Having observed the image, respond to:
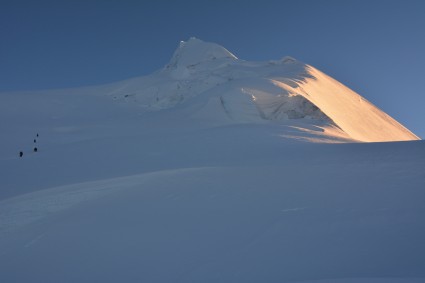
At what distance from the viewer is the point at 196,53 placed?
54375 millimetres

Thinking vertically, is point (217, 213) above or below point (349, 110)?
below

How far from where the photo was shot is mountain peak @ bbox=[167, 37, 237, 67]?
5244 centimetres

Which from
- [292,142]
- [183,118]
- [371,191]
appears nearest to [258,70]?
[183,118]

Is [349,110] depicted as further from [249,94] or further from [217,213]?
[217,213]

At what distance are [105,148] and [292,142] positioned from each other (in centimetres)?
692

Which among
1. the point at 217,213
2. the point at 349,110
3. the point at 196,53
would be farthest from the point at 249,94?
the point at 196,53

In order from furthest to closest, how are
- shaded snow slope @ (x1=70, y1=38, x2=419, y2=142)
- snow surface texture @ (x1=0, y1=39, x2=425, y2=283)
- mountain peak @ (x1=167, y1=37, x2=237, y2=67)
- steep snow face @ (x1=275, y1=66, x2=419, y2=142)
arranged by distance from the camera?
mountain peak @ (x1=167, y1=37, x2=237, y2=67) < steep snow face @ (x1=275, y1=66, x2=419, y2=142) < shaded snow slope @ (x1=70, y1=38, x2=419, y2=142) < snow surface texture @ (x1=0, y1=39, x2=425, y2=283)

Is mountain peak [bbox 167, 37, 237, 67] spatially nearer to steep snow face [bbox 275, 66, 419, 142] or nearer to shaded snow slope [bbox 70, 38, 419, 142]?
shaded snow slope [bbox 70, 38, 419, 142]

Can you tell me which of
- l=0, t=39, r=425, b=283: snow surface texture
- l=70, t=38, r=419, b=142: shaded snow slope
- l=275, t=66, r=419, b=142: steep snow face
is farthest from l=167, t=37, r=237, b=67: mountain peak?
l=0, t=39, r=425, b=283: snow surface texture

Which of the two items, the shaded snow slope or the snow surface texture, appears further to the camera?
the shaded snow slope

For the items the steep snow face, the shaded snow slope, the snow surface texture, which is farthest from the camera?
the steep snow face

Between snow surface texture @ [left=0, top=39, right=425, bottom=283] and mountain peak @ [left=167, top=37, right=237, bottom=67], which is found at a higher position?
mountain peak @ [left=167, top=37, right=237, bottom=67]

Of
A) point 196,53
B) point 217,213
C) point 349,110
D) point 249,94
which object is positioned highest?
point 196,53

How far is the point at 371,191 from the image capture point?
5867 mm
